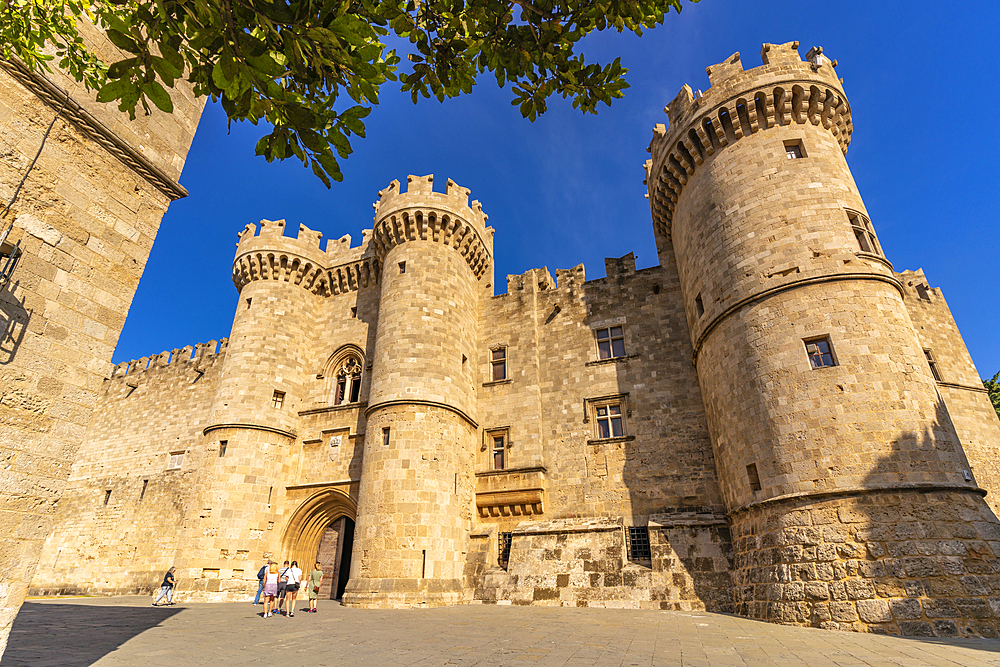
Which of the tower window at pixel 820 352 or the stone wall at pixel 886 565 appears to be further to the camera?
the tower window at pixel 820 352

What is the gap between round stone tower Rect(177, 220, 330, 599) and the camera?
565 inches

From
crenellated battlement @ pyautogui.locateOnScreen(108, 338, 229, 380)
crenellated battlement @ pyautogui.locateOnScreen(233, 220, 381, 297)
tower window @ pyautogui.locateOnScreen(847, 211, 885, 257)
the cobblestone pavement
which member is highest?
crenellated battlement @ pyautogui.locateOnScreen(233, 220, 381, 297)

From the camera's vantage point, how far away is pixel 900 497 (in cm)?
860

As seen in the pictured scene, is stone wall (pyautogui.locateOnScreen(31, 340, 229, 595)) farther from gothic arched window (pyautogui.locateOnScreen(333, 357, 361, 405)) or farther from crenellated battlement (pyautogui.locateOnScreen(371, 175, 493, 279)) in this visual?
crenellated battlement (pyautogui.locateOnScreen(371, 175, 493, 279))

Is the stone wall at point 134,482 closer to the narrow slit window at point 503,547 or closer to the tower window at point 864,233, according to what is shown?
the narrow slit window at point 503,547

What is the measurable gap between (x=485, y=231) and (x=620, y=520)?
11.8 m

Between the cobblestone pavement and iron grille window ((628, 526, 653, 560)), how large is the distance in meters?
2.99

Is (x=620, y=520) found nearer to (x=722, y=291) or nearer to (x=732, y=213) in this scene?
(x=722, y=291)

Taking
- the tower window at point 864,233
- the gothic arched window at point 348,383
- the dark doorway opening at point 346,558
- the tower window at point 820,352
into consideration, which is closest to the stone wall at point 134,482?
the dark doorway opening at point 346,558

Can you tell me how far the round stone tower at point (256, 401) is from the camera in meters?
14.4

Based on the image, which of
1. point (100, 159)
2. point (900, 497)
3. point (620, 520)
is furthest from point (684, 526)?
point (100, 159)

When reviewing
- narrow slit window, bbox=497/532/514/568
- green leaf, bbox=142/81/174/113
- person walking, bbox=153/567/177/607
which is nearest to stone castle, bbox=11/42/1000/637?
narrow slit window, bbox=497/532/514/568

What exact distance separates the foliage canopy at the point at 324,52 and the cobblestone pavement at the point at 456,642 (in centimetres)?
548

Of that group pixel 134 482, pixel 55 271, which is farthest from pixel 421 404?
pixel 134 482
